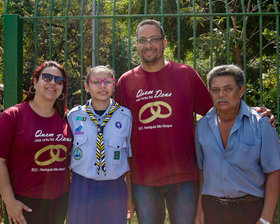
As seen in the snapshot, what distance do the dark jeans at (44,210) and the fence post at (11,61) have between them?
3.96 feet

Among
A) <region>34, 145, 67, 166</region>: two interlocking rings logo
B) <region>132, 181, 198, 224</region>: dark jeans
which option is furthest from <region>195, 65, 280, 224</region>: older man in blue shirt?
<region>34, 145, 67, 166</region>: two interlocking rings logo

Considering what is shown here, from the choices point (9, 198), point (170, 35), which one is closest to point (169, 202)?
point (9, 198)

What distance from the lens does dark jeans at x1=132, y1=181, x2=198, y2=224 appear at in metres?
2.60

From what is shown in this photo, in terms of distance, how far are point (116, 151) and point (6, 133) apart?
2.88 ft

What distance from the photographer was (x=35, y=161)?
2449 millimetres

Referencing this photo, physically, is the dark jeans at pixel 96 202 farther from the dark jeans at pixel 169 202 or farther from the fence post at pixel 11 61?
the fence post at pixel 11 61

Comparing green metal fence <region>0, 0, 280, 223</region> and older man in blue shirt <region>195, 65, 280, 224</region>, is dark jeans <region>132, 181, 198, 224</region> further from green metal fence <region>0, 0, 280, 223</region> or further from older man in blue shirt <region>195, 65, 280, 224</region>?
green metal fence <region>0, 0, 280, 223</region>

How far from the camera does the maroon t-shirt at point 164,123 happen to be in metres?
2.64

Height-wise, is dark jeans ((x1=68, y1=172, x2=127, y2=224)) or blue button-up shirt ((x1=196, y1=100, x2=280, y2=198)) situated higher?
blue button-up shirt ((x1=196, y1=100, x2=280, y2=198))

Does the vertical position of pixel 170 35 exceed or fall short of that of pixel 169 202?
it exceeds it

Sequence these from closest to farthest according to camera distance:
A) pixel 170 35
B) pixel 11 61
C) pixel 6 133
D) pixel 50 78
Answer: pixel 6 133 → pixel 50 78 → pixel 11 61 → pixel 170 35

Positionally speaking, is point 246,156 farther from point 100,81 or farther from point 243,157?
point 100,81

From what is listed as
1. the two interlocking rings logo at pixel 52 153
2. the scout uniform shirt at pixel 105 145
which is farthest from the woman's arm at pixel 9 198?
the scout uniform shirt at pixel 105 145

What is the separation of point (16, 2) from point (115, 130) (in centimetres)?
613
